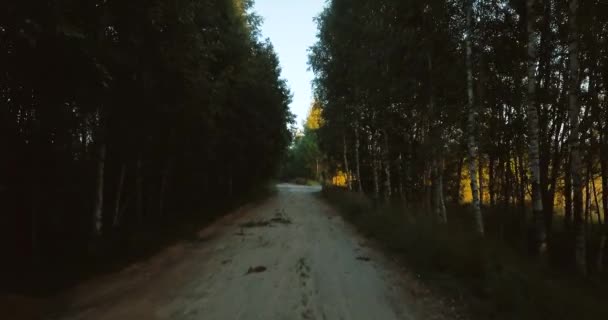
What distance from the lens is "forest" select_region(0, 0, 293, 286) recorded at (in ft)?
27.2

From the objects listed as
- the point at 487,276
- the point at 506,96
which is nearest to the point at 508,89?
the point at 506,96

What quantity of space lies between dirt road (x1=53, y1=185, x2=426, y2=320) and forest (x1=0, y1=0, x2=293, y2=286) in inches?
72.8

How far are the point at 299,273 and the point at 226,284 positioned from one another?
168cm

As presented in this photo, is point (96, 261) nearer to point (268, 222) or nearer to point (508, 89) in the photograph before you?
point (268, 222)

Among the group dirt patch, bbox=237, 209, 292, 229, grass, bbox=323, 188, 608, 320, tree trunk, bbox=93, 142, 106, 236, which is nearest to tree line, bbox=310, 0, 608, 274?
grass, bbox=323, 188, 608, 320

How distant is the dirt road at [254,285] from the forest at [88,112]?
1849 mm

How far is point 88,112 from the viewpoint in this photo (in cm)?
1047

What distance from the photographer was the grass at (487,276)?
6863 millimetres

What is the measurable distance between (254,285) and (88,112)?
5.46 meters

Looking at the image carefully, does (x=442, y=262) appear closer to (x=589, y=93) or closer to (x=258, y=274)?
(x=258, y=274)

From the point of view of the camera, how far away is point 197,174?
24.3 meters

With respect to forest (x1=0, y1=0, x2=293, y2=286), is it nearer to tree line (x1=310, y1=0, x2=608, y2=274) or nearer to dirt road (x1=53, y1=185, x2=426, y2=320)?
dirt road (x1=53, y1=185, x2=426, y2=320)

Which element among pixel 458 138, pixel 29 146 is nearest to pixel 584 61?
pixel 458 138

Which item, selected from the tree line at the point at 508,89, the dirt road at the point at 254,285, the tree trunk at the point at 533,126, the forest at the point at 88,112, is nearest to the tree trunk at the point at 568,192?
the tree line at the point at 508,89
